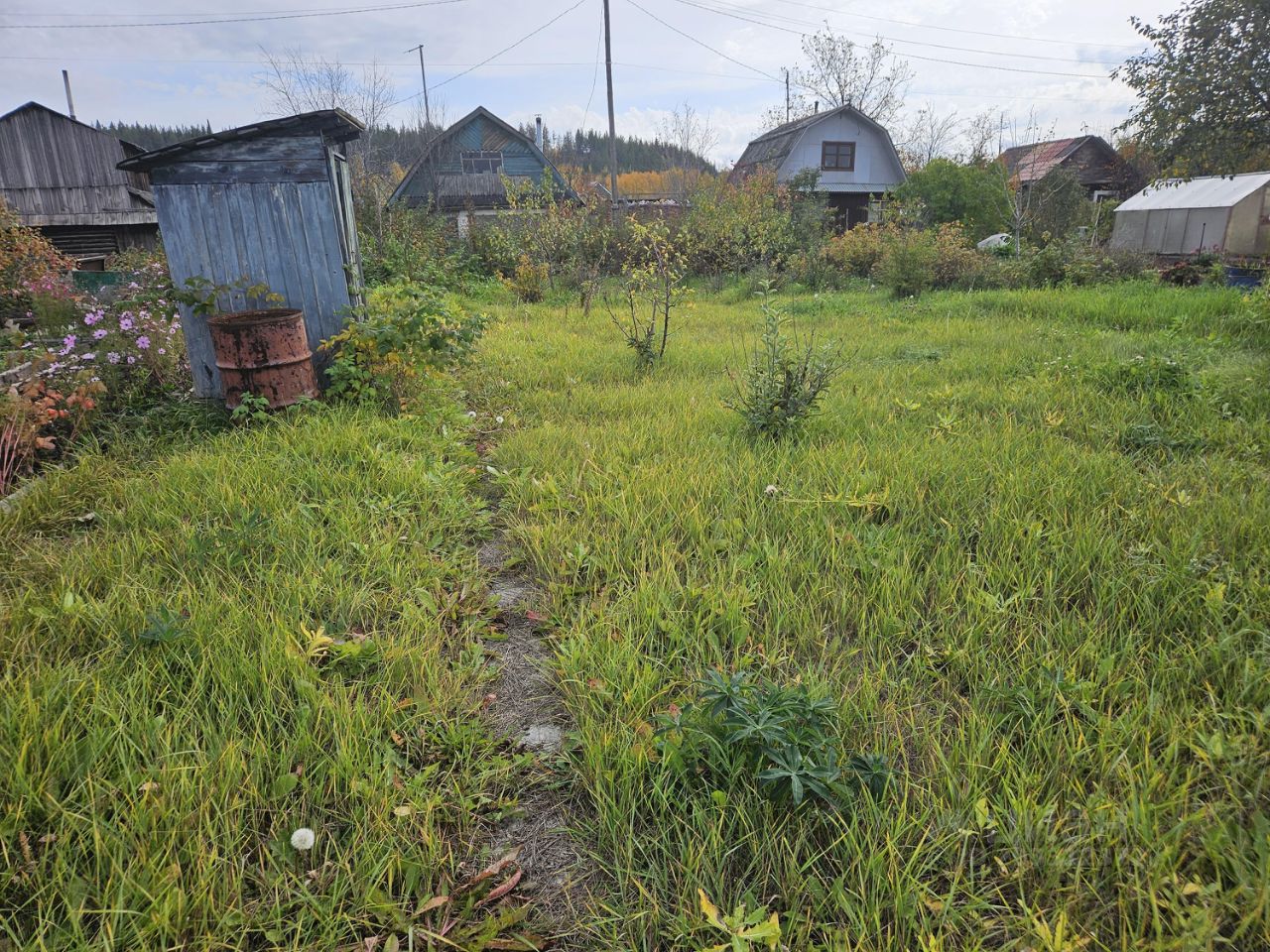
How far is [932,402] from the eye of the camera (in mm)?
4863

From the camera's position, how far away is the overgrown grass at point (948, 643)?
1439mm

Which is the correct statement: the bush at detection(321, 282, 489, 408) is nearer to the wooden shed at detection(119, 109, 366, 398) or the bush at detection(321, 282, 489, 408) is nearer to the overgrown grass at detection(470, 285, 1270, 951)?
the wooden shed at detection(119, 109, 366, 398)

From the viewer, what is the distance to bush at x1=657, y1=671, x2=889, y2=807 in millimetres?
1613

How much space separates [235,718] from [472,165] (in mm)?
27065

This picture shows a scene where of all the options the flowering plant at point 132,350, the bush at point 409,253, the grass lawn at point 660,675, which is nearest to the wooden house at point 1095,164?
the bush at point 409,253

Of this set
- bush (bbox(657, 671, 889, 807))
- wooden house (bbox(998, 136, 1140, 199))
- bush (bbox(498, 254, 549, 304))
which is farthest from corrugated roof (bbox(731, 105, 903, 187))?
bush (bbox(657, 671, 889, 807))

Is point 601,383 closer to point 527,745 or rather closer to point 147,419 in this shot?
point 147,419

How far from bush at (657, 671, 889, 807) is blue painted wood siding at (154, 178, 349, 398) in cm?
452

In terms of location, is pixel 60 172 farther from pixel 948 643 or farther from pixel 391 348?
pixel 948 643

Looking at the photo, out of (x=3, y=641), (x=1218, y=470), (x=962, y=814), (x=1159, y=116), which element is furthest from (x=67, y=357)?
(x=1159, y=116)

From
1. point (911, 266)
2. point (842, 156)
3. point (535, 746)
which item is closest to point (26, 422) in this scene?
point (535, 746)

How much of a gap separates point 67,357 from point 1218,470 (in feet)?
24.3

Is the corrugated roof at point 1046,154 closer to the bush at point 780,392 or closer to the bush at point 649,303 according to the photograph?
the bush at point 649,303

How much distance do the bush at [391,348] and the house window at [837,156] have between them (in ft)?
88.7
